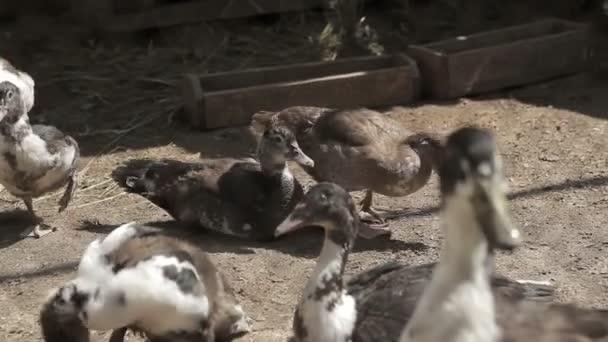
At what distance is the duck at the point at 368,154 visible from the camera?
5.52m

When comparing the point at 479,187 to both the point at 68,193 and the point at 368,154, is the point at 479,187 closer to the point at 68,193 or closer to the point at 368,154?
the point at 368,154

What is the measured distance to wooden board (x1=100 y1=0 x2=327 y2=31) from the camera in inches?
325

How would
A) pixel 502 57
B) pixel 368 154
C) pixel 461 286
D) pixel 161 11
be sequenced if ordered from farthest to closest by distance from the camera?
pixel 161 11 → pixel 502 57 → pixel 368 154 → pixel 461 286

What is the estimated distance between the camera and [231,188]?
571cm

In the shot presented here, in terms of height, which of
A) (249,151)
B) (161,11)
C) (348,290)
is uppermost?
(348,290)

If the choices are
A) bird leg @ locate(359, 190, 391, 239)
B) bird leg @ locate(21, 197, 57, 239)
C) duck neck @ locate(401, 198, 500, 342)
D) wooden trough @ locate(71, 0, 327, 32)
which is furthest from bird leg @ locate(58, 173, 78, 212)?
duck neck @ locate(401, 198, 500, 342)

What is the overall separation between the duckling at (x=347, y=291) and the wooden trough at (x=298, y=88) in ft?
9.10

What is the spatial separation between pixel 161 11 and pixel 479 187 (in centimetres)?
612

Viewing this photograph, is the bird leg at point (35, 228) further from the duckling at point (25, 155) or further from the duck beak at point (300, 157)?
the duck beak at point (300, 157)

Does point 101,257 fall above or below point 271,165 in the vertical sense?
above

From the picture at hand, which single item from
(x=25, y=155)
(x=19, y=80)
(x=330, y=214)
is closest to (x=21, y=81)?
(x=19, y=80)

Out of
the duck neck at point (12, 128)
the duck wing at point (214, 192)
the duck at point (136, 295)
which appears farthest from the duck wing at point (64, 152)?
the duck at point (136, 295)

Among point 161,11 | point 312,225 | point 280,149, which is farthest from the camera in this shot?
point 161,11

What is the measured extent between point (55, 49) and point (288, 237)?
3.33 metres
